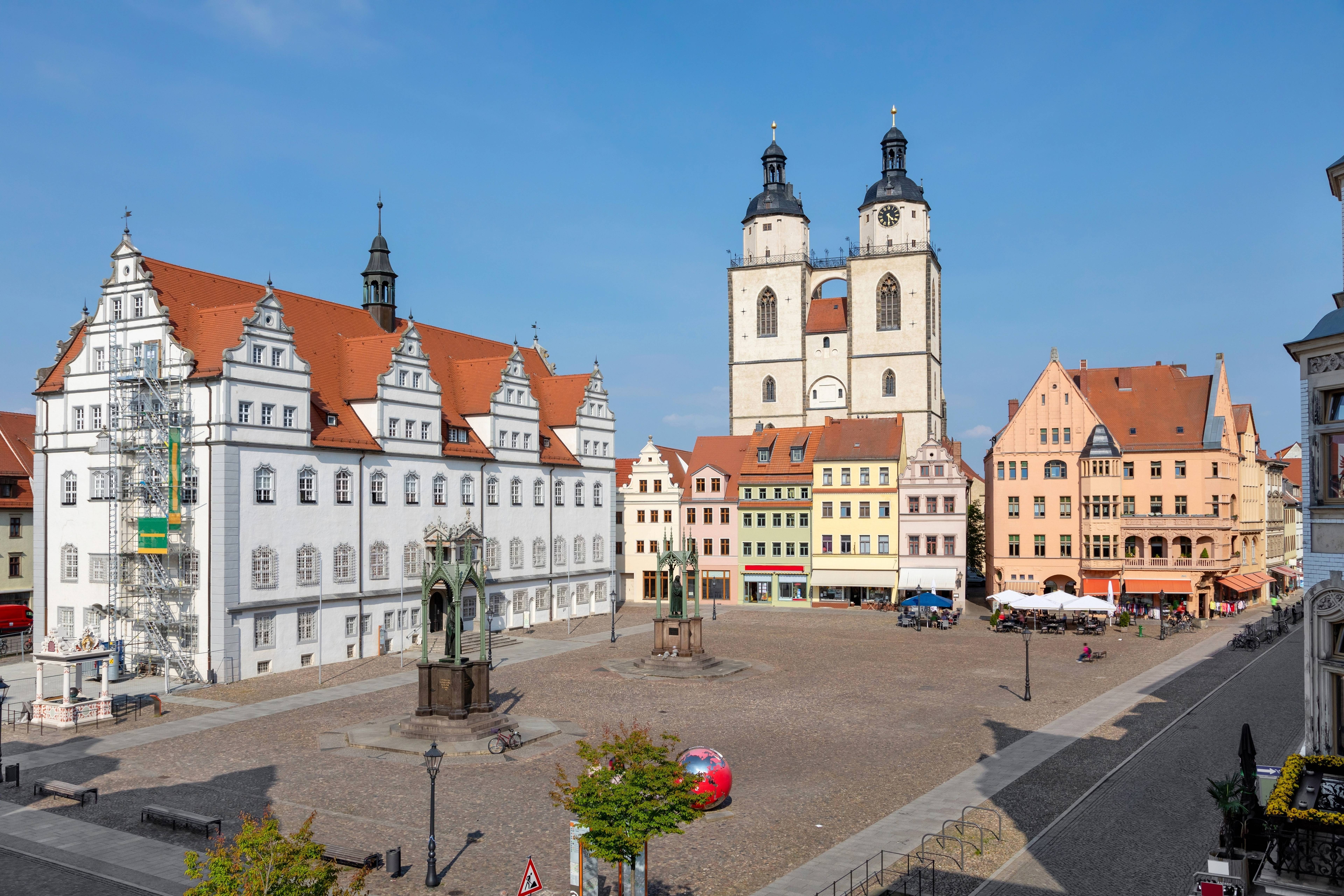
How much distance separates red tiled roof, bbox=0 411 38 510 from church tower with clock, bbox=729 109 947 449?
183ft

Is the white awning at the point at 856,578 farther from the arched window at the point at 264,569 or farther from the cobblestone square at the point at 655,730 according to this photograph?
the arched window at the point at 264,569

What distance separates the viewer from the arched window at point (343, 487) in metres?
45.7

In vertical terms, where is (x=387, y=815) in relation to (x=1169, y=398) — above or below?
below

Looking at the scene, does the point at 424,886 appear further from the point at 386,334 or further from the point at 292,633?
the point at 386,334

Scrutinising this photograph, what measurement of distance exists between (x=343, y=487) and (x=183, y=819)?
26.5m

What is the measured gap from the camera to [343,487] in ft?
151

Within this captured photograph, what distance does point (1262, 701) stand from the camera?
34.6m

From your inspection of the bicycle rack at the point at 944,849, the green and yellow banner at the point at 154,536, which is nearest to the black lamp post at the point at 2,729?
the green and yellow banner at the point at 154,536

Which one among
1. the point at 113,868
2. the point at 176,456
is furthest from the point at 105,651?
the point at 113,868

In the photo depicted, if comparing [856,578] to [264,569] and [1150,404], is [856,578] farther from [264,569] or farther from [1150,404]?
[264,569]

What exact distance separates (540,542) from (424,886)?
42231 mm

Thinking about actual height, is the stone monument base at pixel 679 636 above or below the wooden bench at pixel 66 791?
above

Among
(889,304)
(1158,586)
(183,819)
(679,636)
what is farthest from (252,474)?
(889,304)

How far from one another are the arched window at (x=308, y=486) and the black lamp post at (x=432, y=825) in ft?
86.0
